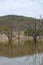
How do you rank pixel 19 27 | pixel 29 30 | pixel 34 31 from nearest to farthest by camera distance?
pixel 34 31
pixel 29 30
pixel 19 27

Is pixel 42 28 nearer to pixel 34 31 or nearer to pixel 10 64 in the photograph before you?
pixel 34 31

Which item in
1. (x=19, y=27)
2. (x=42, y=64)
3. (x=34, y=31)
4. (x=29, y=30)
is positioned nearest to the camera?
(x=42, y=64)

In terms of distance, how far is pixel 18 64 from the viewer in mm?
11789

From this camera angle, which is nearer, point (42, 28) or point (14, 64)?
point (14, 64)

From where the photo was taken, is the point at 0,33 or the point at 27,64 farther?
the point at 0,33

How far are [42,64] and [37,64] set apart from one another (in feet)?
1.08

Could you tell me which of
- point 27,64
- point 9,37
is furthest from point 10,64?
point 9,37

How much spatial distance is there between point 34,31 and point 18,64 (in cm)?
2364

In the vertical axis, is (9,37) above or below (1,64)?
below

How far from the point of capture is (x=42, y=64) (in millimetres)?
11398

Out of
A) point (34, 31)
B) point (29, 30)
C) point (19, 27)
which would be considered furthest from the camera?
point (19, 27)

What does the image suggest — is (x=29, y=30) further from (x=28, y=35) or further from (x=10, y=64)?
(x=10, y=64)

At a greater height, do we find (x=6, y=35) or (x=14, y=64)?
(x=14, y=64)

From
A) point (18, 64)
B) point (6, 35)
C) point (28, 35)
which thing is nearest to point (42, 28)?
point (28, 35)
